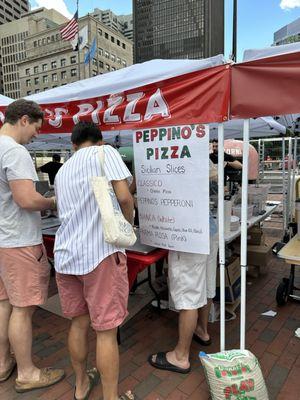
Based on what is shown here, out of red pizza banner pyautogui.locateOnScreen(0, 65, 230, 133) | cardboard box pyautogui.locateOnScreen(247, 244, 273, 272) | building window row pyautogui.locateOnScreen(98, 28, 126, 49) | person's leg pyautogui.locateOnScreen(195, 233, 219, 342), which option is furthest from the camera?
building window row pyautogui.locateOnScreen(98, 28, 126, 49)

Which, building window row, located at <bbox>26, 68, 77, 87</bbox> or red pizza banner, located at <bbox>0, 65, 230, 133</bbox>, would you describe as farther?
building window row, located at <bbox>26, 68, 77, 87</bbox>

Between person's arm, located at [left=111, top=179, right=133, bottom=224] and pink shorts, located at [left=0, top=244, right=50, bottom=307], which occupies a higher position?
person's arm, located at [left=111, top=179, right=133, bottom=224]

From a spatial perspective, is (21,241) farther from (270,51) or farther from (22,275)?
(270,51)

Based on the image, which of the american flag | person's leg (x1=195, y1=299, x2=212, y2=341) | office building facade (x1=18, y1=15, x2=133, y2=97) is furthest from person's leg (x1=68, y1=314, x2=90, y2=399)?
office building facade (x1=18, y1=15, x2=133, y2=97)

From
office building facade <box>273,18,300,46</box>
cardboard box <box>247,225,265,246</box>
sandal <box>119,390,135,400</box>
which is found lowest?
sandal <box>119,390,135,400</box>

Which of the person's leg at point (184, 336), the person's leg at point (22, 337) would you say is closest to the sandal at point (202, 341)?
the person's leg at point (184, 336)

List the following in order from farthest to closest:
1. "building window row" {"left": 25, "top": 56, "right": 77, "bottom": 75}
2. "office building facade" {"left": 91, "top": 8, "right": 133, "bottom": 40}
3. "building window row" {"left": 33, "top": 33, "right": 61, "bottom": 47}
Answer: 1. "office building facade" {"left": 91, "top": 8, "right": 133, "bottom": 40}
2. "building window row" {"left": 33, "top": 33, "right": 61, "bottom": 47}
3. "building window row" {"left": 25, "top": 56, "right": 77, "bottom": 75}

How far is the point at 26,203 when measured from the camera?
1995 millimetres

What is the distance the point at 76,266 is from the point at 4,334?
1052mm

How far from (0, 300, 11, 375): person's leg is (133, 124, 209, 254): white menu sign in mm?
1213

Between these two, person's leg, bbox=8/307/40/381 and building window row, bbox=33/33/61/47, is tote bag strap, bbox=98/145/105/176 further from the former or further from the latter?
building window row, bbox=33/33/61/47

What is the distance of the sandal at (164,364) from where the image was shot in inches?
93.8

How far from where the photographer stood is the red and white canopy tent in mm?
1729

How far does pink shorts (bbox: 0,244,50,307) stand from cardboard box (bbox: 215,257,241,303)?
1.84 meters
